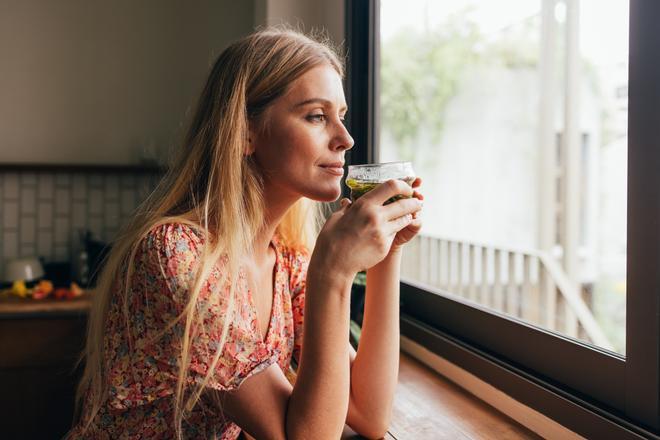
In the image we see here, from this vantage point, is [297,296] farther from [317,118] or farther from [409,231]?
[317,118]

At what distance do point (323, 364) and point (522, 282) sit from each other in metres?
2.88

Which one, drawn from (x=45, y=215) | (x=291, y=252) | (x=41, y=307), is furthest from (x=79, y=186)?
(x=291, y=252)

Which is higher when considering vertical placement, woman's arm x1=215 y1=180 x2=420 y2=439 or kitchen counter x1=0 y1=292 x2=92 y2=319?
woman's arm x1=215 y1=180 x2=420 y2=439

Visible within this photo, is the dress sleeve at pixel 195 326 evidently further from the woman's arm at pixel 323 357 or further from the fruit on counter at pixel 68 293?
the fruit on counter at pixel 68 293

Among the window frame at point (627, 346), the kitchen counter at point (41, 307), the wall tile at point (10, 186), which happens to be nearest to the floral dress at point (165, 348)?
the window frame at point (627, 346)

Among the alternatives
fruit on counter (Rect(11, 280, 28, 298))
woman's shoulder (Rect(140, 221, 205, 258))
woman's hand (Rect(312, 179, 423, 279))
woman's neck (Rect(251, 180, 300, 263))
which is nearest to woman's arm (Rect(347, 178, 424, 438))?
woman's hand (Rect(312, 179, 423, 279))

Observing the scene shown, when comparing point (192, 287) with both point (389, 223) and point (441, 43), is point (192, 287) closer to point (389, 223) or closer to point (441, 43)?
point (389, 223)

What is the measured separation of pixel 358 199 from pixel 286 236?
18.6 inches

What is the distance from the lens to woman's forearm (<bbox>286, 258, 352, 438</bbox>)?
0.86 metres

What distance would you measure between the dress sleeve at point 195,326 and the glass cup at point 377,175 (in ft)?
0.95

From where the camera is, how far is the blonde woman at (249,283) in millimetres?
877

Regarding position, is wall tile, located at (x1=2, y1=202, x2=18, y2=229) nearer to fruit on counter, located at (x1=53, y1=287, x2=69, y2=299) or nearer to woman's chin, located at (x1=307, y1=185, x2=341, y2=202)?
fruit on counter, located at (x1=53, y1=287, x2=69, y2=299)

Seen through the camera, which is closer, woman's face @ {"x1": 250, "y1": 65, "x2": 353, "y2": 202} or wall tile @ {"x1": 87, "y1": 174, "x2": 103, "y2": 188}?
woman's face @ {"x1": 250, "y1": 65, "x2": 353, "y2": 202}

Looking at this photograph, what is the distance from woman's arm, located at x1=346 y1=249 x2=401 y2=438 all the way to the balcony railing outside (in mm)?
2008
